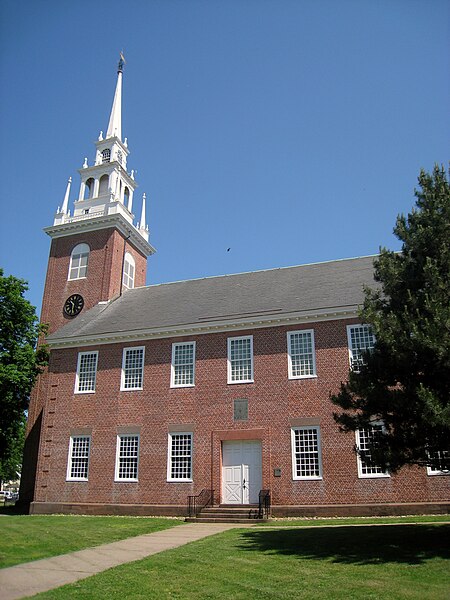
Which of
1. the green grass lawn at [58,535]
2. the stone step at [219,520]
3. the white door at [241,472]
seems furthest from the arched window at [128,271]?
the green grass lawn at [58,535]

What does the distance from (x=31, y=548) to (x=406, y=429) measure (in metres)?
8.92

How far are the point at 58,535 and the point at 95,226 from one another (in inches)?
893

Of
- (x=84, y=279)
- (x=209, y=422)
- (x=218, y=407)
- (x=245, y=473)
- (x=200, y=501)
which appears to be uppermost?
(x=84, y=279)

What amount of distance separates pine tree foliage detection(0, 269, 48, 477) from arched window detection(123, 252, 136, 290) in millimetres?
7694

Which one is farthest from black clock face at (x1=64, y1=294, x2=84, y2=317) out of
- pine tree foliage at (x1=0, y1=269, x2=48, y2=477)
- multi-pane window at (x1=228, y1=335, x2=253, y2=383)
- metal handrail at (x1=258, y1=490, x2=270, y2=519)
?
metal handrail at (x1=258, y1=490, x2=270, y2=519)

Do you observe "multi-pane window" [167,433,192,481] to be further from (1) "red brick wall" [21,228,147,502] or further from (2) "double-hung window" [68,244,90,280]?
(2) "double-hung window" [68,244,90,280]

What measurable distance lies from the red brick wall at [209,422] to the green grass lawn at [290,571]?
7.20 metres

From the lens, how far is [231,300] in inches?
1032

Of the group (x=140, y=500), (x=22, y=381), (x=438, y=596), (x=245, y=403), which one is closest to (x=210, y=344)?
(x=245, y=403)

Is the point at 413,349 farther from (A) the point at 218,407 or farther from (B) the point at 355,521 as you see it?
(A) the point at 218,407

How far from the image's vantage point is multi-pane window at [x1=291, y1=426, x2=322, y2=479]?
2073 centimetres

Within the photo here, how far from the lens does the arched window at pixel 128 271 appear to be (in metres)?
34.3

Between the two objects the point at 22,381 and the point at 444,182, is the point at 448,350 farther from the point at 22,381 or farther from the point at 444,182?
the point at 22,381

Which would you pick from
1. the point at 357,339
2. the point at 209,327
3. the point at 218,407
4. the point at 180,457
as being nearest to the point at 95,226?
the point at 209,327
